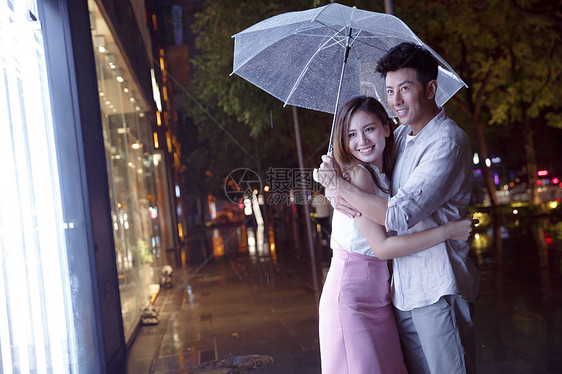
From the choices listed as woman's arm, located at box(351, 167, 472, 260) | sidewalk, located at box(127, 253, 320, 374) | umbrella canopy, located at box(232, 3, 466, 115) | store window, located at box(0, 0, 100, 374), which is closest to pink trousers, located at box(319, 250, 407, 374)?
woman's arm, located at box(351, 167, 472, 260)

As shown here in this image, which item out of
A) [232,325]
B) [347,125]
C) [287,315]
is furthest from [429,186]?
[287,315]

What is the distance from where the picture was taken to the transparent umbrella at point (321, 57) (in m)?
2.83

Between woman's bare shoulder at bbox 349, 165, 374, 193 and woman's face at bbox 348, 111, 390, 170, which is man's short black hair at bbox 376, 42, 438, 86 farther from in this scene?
woman's bare shoulder at bbox 349, 165, 374, 193

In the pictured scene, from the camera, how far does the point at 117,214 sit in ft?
21.9

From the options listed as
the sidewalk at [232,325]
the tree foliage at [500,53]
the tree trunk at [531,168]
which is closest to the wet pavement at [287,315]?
the sidewalk at [232,325]

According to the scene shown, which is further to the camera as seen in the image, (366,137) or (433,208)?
(366,137)

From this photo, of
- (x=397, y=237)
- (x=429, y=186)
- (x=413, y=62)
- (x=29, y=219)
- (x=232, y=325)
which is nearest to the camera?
(x=429, y=186)

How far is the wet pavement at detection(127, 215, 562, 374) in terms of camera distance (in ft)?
16.8

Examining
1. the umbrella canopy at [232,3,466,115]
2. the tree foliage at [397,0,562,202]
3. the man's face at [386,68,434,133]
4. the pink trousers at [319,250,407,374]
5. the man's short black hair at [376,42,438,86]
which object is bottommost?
the pink trousers at [319,250,407,374]

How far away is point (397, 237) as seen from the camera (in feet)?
7.25

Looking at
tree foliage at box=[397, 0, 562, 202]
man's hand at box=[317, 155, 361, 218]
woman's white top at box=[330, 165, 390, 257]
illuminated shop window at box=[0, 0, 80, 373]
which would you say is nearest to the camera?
man's hand at box=[317, 155, 361, 218]

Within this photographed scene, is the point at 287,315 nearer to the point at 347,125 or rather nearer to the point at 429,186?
the point at 347,125

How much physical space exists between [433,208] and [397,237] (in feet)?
0.63

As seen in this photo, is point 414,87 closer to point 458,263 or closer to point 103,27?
point 458,263
